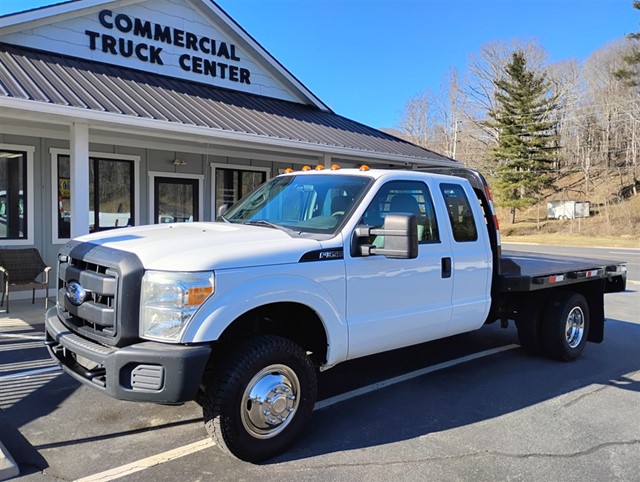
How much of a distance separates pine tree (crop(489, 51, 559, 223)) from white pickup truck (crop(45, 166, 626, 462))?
132ft

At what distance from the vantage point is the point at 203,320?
3.15 meters

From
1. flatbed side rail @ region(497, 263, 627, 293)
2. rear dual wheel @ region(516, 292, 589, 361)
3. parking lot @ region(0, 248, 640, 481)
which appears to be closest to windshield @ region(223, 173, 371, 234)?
parking lot @ region(0, 248, 640, 481)

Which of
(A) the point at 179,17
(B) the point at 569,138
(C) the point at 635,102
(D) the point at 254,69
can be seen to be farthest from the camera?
(B) the point at 569,138

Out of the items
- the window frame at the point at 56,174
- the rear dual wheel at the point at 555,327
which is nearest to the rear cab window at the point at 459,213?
the rear dual wheel at the point at 555,327

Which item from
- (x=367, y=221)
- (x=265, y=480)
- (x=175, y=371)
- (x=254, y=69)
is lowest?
(x=265, y=480)

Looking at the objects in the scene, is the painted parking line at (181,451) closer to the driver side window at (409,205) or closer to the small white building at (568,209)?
the driver side window at (409,205)

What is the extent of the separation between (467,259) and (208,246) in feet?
8.28

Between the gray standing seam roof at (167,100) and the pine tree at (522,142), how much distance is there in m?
32.1

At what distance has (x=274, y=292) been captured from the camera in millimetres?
3438

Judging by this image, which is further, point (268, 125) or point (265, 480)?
point (268, 125)

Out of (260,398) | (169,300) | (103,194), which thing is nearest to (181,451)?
(260,398)

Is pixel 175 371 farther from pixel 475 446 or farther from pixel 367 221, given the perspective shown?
pixel 475 446

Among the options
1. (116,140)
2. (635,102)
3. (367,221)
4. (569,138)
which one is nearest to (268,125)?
(116,140)

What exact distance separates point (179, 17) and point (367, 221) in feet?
30.6
